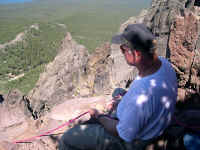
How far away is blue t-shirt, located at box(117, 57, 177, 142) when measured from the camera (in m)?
2.23

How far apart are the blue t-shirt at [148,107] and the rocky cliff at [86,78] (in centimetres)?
102

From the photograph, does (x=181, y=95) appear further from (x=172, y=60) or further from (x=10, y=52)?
(x=10, y=52)

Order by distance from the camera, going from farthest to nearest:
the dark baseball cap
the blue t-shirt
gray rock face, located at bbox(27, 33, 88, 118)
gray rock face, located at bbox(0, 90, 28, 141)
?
gray rock face, located at bbox(27, 33, 88, 118), gray rock face, located at bbox(0, 90, 28, 141), the dark baseball cap, the blue t-shirt

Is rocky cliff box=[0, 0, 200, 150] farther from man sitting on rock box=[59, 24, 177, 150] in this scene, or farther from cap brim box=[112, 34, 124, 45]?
man sitting on rock box=[59, 24, 177, 150]

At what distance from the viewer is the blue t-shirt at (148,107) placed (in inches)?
87.8

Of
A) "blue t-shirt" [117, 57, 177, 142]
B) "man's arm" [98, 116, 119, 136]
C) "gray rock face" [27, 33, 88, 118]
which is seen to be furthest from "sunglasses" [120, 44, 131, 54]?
"gray rock face" [27, 33, 88, 118]

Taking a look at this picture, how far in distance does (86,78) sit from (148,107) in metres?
7.30

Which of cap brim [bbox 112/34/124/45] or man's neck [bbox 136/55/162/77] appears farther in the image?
cap brim [bbox 112/34/124/45]

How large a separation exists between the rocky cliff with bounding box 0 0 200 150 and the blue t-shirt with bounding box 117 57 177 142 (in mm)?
1022

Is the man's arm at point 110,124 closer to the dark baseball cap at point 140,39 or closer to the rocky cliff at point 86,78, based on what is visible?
the rocky cliff at point 86,78

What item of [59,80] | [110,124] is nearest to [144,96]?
[110,124]

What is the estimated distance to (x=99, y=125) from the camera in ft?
10.1

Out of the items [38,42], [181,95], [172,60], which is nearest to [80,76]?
[172,60]

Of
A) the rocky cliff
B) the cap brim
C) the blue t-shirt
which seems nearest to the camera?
the blue t-shirt
